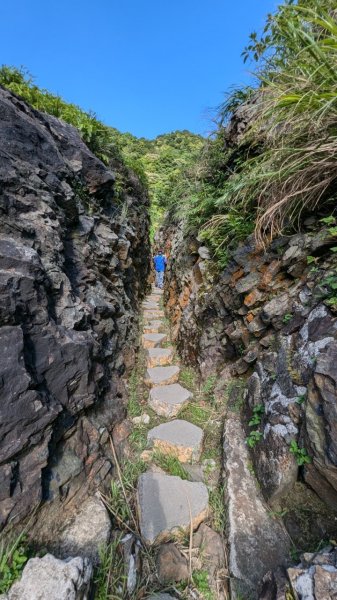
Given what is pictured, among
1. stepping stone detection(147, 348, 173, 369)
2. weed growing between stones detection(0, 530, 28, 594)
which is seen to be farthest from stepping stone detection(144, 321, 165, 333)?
weed growing between stones detection(0, 530, 28, 594)

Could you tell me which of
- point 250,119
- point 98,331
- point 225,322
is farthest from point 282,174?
point 98,331

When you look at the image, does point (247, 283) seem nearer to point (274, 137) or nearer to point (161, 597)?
point (274, 137)

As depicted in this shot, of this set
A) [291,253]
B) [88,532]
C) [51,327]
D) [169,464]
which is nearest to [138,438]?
[169,464]

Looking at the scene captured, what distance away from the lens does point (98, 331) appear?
2.76 meters

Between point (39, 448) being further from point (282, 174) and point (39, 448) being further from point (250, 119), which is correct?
point (250, 119)

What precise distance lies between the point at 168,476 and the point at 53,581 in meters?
1.17

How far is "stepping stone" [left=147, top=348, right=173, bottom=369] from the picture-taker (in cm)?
379

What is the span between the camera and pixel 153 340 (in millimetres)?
4250

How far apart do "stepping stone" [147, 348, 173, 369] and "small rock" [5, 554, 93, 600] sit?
2540 mm

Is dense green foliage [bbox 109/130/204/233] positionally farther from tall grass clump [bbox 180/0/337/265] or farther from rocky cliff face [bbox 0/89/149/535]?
rocky cliff face [bbox 0/89/149/535]

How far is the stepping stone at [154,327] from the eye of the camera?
15.6 feet

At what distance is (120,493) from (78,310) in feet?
5.46

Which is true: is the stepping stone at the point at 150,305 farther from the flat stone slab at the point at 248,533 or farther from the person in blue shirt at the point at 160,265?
the flat stone slab at the point at 248,533

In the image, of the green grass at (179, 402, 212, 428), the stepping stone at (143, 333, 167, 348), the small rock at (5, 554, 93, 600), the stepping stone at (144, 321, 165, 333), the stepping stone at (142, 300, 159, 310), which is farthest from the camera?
the stepping stone at (142, 300, 159, 310)
